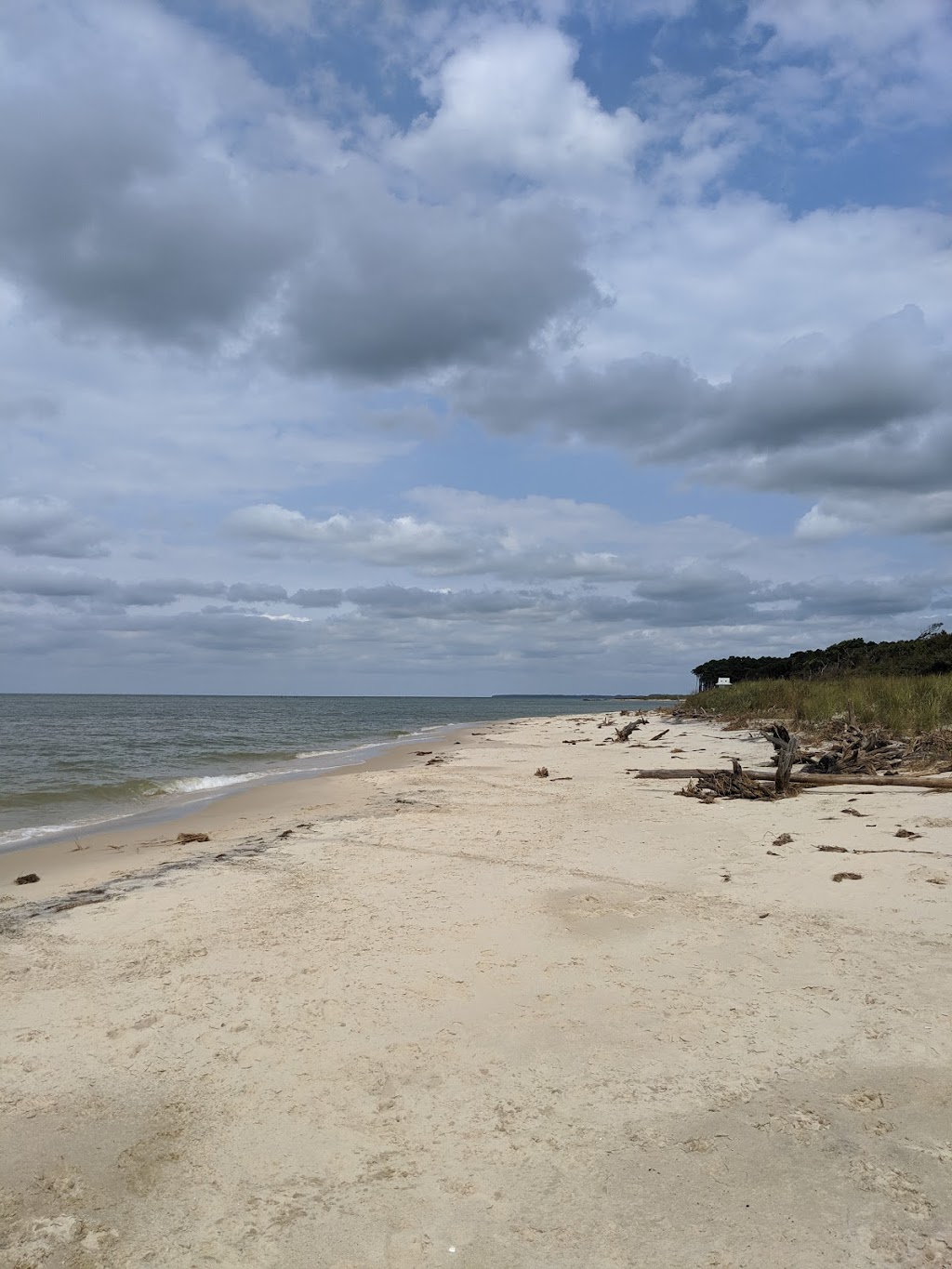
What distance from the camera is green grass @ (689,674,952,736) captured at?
15.4m

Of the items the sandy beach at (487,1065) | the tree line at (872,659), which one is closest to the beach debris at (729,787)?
the sandy beach at (487,1065)

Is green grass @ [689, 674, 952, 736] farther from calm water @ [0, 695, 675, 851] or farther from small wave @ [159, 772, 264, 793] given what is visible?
small wave @ [159, 772, 264, 793]

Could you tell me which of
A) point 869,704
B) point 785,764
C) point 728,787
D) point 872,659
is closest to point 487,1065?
point 728,787

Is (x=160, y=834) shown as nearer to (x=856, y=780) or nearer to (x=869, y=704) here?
(x=856, y=780)

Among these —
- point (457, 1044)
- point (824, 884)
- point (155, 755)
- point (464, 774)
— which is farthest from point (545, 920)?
point (155, 755)

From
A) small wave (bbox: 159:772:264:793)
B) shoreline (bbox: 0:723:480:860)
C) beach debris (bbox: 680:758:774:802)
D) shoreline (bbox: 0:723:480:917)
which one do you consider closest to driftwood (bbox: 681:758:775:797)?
beach debris (bbox: 680:758:774:802)

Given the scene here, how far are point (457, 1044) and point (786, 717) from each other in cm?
2310

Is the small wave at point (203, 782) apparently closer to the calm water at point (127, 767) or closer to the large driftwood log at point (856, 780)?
the calm water at point (127, 767)

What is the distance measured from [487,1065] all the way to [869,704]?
56.5ft

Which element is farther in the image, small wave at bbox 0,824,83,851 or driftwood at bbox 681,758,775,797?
driftwood at bbox 681,758,775,797

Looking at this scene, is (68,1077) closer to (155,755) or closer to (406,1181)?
(406,1181)

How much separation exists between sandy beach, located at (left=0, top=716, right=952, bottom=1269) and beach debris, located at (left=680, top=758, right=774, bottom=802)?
11.8ft

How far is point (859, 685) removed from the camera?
20.7m

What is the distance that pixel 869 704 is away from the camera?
59.5ft
